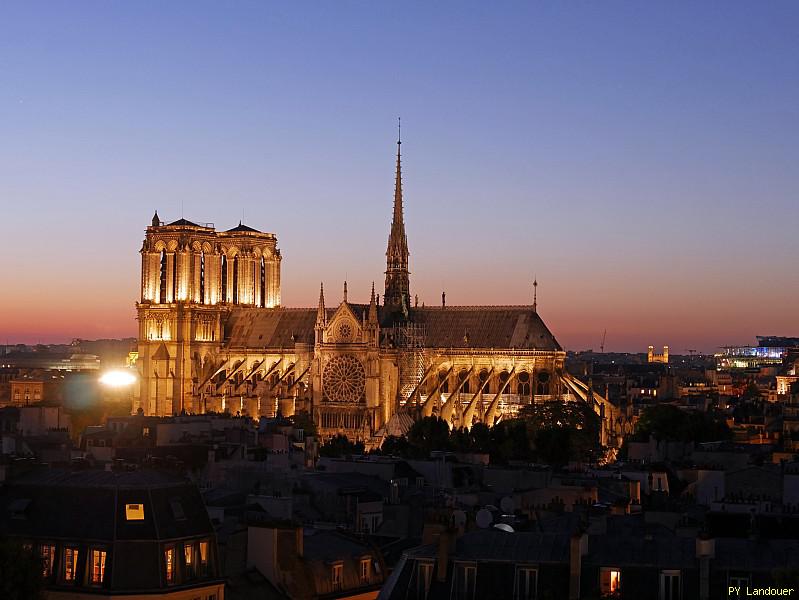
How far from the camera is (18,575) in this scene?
42.5m

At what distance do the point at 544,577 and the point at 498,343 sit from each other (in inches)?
5037

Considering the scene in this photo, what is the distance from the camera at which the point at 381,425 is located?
549 ft

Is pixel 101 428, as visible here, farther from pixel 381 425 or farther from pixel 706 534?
pixel 706 534

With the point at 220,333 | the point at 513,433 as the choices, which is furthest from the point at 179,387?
the point at 513,433

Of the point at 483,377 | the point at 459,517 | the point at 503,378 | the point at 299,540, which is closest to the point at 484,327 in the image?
the point at 483,377

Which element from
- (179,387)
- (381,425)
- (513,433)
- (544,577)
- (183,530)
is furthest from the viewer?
(179,387)

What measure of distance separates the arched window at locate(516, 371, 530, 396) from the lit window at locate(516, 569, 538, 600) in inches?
4850

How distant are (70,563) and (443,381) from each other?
122931mm

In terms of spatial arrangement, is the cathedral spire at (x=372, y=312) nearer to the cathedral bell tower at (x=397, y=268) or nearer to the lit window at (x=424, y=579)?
the cathedral bell tower at (x=397, y=268)

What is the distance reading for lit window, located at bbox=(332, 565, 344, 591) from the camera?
50.4 meters

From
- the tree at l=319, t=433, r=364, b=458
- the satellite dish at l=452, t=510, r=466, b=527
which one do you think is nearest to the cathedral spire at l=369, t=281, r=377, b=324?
the tree at l=319, t=433, r=364, b=458

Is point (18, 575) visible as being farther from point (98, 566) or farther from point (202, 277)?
point (202, 277)

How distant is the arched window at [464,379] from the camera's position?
550 ft

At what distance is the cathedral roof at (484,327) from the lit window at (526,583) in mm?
125374
